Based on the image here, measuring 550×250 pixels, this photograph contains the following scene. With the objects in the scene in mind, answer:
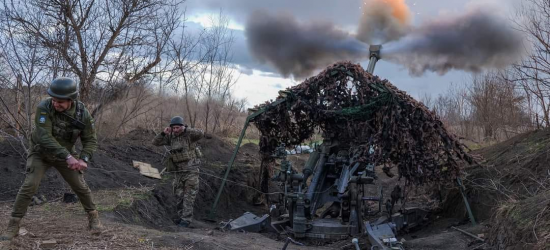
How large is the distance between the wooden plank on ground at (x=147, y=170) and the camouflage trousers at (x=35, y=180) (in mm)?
5433

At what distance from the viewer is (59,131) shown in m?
6.50

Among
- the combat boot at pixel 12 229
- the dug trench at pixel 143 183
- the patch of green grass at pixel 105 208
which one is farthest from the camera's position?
the dug trench at pixel 143 183

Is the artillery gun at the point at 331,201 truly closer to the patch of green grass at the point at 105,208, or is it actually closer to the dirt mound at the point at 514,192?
the dirt mound at the point at 514,192

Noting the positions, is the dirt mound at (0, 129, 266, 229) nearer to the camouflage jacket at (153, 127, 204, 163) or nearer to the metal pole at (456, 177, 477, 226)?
the camouflage jacket at (153, 127, 204, 163)

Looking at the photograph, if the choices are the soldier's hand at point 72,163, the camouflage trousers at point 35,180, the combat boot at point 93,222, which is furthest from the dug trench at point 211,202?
the soldier's hand at point 72,163

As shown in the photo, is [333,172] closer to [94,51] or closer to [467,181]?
[467,181]

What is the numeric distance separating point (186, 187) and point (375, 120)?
3995mm

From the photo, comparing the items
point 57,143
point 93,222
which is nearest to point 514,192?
point 93,222

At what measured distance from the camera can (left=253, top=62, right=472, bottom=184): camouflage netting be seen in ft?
32.2

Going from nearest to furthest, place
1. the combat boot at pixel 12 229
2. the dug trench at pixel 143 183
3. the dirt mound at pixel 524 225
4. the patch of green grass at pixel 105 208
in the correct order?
the dirt mound at pixel 524 225, the combat boot at pixel 12 229, the patch of green grass at pixel 105 208, the dug trench at pixel 143 183

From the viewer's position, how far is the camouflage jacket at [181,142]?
9.66 meters

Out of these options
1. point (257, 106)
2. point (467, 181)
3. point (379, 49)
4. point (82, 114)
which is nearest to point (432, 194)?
point (467, 181)

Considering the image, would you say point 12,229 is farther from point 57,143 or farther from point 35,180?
point 57,143

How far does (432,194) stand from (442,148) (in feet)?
7.58
